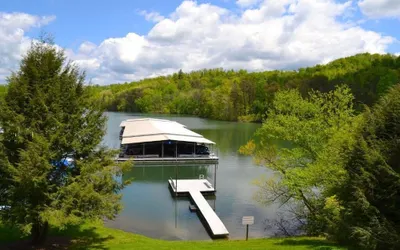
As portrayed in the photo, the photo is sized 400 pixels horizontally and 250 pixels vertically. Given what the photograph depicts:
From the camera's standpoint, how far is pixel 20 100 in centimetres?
1130

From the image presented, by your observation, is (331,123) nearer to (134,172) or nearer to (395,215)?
(395,215)

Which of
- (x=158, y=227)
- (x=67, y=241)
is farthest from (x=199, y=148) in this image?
(x=67, y=241)

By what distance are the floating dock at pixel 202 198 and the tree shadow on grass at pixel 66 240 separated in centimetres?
580

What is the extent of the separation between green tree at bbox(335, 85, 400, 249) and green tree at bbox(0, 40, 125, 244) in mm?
7043

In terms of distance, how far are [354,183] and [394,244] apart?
1874 mm

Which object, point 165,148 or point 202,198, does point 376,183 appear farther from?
point 165,148

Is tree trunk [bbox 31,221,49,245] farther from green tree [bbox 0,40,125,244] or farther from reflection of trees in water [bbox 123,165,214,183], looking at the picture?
reflection of trees in water [bbox 123,165,214,183]

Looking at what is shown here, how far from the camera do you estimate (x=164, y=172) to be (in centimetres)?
3394

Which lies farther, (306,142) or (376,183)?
(306,142)

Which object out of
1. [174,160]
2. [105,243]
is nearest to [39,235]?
[105,243]

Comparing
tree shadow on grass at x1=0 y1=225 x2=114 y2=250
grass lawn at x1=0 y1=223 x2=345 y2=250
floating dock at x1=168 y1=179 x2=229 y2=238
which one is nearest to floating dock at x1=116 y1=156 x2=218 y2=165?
floating dock at x1=168 y1=179 x2=229 y2=238

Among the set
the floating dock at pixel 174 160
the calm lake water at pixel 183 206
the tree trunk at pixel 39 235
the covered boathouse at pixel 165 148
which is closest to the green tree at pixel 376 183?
the calm lake water at pixel 183 206

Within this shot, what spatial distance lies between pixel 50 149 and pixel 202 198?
1375 centimetres

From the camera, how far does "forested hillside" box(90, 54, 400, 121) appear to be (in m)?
84.8
